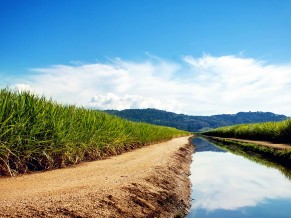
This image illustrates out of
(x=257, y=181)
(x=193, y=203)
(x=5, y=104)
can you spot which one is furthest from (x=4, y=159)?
(x=257, y=181)

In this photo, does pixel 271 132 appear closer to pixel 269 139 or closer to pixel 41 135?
pixel 269 139

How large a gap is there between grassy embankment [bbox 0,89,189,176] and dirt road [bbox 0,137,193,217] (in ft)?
2.12

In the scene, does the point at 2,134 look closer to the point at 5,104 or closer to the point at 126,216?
the point at 5,104

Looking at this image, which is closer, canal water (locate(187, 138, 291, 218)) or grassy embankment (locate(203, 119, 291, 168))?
canal water (locate(187, 138, 291, 218))

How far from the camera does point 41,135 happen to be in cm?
1028

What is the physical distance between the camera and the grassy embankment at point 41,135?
9.02 metres

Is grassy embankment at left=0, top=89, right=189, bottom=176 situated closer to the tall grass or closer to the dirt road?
the dirt road

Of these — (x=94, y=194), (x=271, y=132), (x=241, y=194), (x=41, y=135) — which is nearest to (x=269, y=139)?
(x=271, y=132)

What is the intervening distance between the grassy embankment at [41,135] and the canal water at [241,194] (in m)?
4.11

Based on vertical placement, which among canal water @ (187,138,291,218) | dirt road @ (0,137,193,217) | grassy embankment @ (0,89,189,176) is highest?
grassy embankment @ (0,89,189,176)

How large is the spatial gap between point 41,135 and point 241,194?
6388 mm

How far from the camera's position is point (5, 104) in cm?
932

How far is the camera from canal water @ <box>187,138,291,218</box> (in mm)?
8828

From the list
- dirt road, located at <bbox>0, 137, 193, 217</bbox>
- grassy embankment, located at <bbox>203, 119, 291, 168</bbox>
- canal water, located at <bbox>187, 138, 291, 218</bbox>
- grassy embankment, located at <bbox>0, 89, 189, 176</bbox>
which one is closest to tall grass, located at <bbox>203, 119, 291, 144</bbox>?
grassy embankment, located at <bbox>203, 119, 291, 168</bbox>
